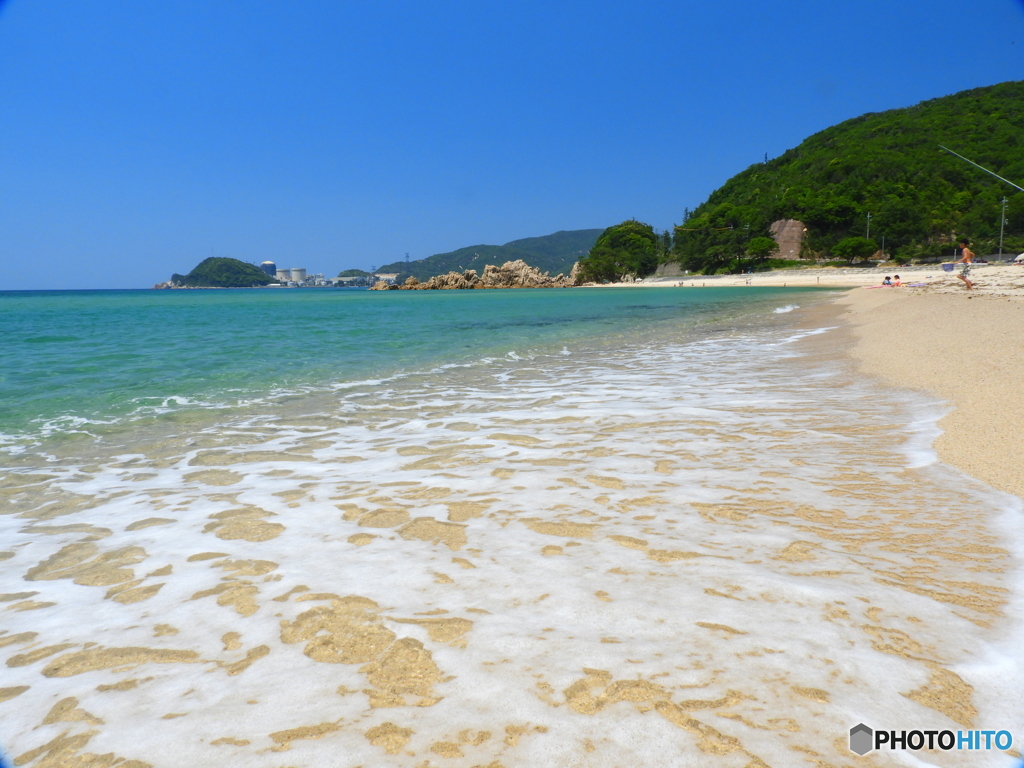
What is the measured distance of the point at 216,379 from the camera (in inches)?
404

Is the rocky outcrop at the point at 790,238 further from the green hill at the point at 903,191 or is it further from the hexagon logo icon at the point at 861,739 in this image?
the hexagon logo icon at the point at 861,739

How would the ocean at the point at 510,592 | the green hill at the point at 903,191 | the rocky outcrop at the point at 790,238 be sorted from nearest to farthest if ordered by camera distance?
the ocean at the point at 510,592, the green hill at the point at 903,191, the rocky outcrop at the point at 790,238

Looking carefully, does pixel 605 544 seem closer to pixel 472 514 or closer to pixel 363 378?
pixel 472 514

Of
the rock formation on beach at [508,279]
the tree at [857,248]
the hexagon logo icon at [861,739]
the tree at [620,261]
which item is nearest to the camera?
the hexagon logo icon at [861,739]

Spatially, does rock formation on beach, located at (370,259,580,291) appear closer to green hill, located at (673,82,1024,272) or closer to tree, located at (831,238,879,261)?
green hill, located at (673,82,1024,272)

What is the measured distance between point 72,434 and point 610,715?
7.16 metres

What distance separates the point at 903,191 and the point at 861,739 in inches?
4699

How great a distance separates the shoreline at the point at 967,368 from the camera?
403 cm

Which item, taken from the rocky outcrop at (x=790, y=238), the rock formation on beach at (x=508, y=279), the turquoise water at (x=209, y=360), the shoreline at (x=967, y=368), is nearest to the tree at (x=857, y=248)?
the rocky outcrop at (x=790, y=238)

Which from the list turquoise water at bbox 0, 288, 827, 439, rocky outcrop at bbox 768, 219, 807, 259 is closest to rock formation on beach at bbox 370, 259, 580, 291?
rocky outcrop at bbox 768, 219, 807, 259

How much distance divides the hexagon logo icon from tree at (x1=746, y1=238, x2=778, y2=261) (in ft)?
350

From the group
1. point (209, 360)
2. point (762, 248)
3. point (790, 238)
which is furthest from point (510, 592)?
point (790, 238)

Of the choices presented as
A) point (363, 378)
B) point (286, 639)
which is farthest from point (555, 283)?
point (286, 639)

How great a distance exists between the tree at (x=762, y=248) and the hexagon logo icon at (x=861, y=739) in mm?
106621
